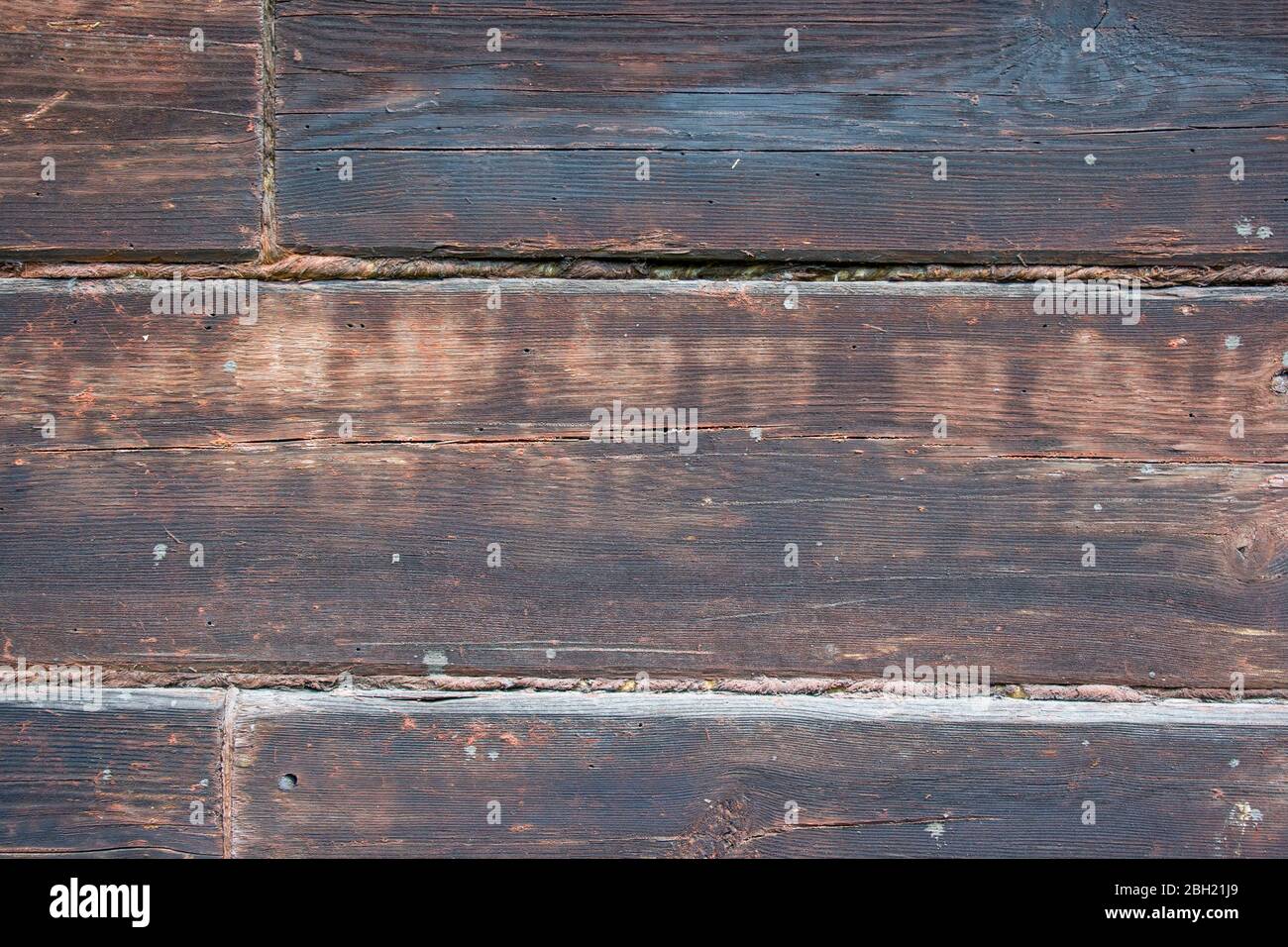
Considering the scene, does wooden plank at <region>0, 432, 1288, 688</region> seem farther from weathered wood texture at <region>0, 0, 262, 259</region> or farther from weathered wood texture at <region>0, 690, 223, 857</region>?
weathered wood texture at <region>0, 0, 262, 259</region>

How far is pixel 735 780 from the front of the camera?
4.27ft

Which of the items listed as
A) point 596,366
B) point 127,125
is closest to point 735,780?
point 596,366

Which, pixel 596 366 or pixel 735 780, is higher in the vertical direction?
pixel 596 366

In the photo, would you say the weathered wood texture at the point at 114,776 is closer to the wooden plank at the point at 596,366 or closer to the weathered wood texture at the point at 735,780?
the weathered wood texture at the point at 735,780

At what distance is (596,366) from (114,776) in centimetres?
108

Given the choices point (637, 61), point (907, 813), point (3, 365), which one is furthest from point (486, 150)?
point (907, 813)

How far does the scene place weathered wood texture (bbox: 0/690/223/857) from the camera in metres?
1.29

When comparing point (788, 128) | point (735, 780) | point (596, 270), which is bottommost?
point (735, 780)

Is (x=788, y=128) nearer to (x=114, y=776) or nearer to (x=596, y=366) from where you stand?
(x=596, y=366)

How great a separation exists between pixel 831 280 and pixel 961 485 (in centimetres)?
41

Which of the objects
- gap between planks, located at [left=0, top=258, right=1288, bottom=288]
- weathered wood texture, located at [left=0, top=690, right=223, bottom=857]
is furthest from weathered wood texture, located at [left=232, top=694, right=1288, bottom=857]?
gap between planks, located at [left=0, top=258, right=1288, bottom=288]

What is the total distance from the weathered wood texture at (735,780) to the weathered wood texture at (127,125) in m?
0.83

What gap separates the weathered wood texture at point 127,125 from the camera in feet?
4.12

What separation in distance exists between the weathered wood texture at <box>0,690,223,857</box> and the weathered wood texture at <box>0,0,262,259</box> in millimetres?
745
